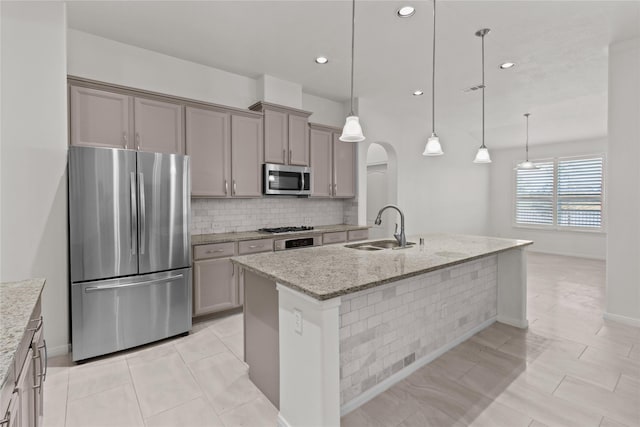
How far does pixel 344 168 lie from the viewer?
16.1 feet

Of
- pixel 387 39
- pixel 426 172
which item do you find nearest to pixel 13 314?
pixel 387 39

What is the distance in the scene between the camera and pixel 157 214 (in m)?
2.79

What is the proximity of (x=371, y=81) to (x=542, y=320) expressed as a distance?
3511 mm

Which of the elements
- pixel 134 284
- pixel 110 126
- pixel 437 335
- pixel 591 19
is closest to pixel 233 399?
pixel 134 284

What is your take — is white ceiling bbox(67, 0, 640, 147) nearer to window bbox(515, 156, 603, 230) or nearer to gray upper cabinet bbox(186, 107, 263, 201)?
gray upper cabinet bbox(186, 107, 263, 201)

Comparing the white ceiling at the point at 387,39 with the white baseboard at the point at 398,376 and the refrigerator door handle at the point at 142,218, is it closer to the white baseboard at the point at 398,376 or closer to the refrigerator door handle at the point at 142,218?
the refrigerator door handle at the point at 142,218

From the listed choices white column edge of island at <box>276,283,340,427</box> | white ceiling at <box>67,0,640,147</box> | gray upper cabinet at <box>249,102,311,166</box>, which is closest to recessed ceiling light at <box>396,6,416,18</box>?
white ceiling at <box>67,0,640,147</box>

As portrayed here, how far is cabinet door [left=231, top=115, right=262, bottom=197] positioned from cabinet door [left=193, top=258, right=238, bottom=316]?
924mm

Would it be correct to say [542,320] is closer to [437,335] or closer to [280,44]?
[437,335]

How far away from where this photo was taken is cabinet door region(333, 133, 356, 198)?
479 centimetres

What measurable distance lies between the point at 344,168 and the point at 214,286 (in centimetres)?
265

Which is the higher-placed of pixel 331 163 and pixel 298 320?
pixel 331 163

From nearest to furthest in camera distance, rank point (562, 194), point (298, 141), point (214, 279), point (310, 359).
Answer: point (310, 359) < point (214, 279) < point (298, 141) < point (562, 194)

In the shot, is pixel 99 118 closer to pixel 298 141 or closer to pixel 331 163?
pixel 298 141
